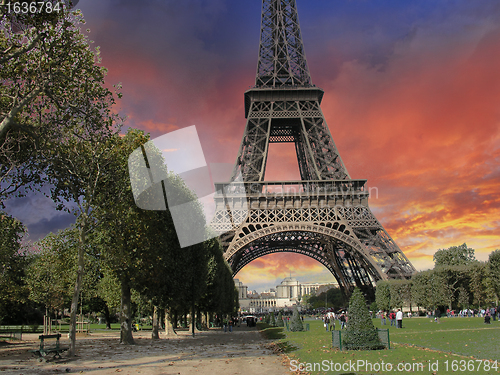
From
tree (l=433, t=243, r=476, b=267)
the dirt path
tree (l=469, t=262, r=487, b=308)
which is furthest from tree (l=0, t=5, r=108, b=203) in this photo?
tree (l=433, t=243, r=476, b=267)

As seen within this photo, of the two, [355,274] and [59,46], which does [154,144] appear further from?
[355,274]

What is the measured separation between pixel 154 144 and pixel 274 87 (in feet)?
119

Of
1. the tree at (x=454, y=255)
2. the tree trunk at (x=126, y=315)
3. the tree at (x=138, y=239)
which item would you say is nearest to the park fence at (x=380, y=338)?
the tree at (x=138, y=239)

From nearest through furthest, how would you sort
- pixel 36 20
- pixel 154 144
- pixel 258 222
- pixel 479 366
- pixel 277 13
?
pixel 36 20, pixel 479 366, pixel 154 144, pixel 258 222, pixel 277 13

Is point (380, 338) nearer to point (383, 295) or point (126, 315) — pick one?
point (126, 315)

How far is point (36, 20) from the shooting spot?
1120 cm

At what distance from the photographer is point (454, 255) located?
8931 centimetres

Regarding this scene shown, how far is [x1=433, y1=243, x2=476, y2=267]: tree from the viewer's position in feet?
290

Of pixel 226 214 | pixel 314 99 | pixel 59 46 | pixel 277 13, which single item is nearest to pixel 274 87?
pixel 314 99

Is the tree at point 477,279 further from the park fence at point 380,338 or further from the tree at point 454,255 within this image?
the park fence at point 380,338

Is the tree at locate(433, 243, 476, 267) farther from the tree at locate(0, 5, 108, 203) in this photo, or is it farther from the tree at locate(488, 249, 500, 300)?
the tree at locate(0, 5, 108, 203)

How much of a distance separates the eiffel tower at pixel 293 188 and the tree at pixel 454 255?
3059 centimetres

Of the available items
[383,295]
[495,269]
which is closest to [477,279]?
[495,269]

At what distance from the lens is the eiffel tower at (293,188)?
51625 millimetres
